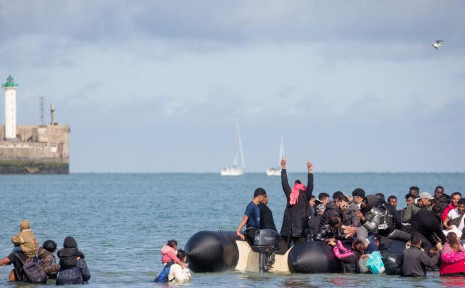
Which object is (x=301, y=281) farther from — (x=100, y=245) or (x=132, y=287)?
(x=100, y=245)

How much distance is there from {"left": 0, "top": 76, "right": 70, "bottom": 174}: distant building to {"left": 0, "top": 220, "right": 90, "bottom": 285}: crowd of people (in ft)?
407

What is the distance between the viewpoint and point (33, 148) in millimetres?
150000

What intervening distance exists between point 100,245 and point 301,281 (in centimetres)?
1288

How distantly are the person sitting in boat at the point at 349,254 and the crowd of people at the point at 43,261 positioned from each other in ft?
15.9

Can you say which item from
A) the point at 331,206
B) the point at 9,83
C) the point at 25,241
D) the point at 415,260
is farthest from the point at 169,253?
the point at 9,83

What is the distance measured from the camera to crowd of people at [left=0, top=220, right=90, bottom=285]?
62.1 ft

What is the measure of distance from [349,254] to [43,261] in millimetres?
5881

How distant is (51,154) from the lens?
154875 mm

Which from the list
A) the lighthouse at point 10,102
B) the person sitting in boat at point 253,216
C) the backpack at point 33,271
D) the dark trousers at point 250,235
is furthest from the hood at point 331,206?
the lighthouse at point 10,102

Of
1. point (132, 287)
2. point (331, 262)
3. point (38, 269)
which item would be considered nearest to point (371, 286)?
point (331, 262)

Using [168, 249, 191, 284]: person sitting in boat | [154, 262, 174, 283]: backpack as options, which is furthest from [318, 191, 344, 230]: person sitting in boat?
[154, 262, 174, 283]: backpack

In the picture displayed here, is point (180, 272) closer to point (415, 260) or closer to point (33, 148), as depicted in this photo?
point (415, 260)

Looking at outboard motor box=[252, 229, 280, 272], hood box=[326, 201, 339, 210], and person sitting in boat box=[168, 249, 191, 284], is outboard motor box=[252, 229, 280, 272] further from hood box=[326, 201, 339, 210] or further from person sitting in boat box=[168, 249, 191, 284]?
person sitting in boat box=[168, 249, 191, 284]

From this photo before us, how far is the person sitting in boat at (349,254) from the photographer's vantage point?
20031 millimetres
